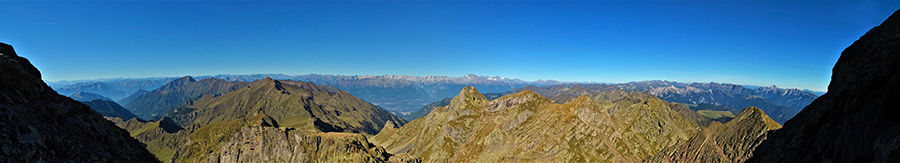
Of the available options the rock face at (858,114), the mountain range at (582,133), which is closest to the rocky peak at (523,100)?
the mountain range at (582,133)

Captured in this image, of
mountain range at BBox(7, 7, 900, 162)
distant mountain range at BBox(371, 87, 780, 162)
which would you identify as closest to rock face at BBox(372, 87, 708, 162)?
distant mountain range at BBox(371, 87, 780, 162)

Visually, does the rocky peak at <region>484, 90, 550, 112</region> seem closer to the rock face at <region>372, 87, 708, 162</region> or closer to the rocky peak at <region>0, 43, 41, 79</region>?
the rock face at <region>372, 87, 708, 162</region>

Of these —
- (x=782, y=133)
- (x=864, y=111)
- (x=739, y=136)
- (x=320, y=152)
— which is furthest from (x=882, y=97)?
(x=320, y=152)

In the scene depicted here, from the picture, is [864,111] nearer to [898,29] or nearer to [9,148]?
[898,29]

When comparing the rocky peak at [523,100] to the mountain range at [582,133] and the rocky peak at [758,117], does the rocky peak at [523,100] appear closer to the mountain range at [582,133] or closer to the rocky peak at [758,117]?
the mountain range at [582,133]

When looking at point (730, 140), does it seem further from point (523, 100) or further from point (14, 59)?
point (14, 59)

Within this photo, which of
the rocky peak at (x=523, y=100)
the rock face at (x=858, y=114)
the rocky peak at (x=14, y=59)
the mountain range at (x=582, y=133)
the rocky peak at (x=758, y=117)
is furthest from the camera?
the rocky peak at (x=523, y=100)
